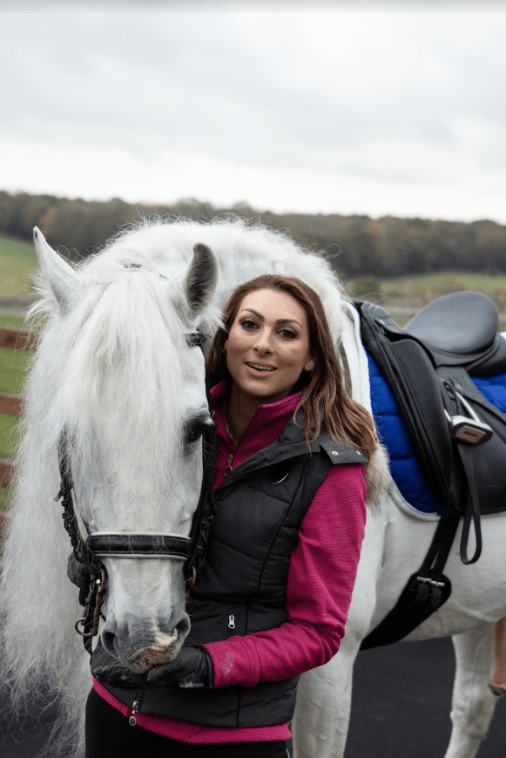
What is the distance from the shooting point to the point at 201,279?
1.35 metres

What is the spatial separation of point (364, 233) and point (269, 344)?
6697 millimetres

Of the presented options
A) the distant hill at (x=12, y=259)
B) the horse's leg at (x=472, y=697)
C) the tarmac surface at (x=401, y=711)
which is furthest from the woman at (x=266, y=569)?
the distant hill at (x=12, y=259)

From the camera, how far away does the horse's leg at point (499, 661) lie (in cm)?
260

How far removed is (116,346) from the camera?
47.8 inches

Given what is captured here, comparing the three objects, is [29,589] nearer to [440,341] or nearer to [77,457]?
[77,457]

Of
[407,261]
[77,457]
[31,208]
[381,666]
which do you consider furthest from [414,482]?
[407,261]

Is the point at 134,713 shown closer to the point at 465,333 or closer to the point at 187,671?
the point at 187,671

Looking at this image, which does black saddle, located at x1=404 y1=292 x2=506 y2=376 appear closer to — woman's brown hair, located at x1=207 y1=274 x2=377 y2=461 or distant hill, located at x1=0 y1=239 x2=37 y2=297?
woman's brown hair, located at x1=207 y1=274 x2=377 y2=461

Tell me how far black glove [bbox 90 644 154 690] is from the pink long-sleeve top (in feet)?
0.37

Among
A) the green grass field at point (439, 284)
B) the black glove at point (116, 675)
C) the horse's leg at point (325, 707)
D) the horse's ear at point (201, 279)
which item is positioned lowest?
the horse's leg at point (325, 707)

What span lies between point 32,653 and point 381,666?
2.47 meters

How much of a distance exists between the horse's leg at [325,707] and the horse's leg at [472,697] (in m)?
1.02

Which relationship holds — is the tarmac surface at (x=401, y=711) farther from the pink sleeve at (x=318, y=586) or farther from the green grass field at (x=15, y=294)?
the green grass field at (x=15, y=294)

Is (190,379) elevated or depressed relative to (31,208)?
depressed
